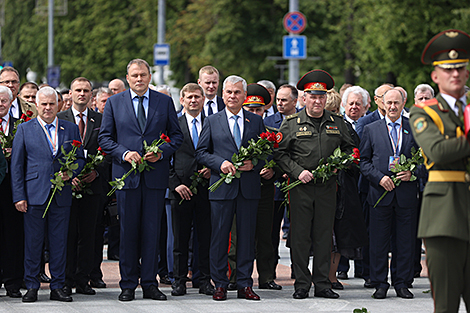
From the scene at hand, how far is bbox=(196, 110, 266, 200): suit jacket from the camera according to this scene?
857 centimetres

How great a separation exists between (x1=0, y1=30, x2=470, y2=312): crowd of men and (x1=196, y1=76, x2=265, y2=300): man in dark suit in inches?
0.5

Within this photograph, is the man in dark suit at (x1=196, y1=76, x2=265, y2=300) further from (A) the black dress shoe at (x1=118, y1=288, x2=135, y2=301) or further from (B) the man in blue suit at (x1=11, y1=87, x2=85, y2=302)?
(B) the man in blue suit at (x1=11, y1=87, x2=85, y2=302)

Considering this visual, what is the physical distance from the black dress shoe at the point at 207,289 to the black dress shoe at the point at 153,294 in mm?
555

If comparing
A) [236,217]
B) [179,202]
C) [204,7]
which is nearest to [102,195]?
[179,202]

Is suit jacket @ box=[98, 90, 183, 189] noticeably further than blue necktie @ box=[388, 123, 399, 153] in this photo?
No

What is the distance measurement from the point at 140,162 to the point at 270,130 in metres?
1.75

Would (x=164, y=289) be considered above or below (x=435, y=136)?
below

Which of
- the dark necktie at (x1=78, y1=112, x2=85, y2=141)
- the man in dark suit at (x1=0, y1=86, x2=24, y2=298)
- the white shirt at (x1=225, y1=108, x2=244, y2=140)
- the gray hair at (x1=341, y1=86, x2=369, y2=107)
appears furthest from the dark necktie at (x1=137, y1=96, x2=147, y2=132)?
the gray hair at (x1=341, y1=86, x2=369, y2=107)

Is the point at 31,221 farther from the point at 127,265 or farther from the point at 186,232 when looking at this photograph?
the point at 186,232

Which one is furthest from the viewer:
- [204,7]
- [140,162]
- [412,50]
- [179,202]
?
[204,7]

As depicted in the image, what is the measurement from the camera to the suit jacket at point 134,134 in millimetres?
8461

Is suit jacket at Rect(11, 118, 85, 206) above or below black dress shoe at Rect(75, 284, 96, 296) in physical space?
above

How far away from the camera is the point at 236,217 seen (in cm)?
871

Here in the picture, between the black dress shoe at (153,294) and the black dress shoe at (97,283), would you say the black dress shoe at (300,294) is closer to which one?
the black dress shoe at (153,294)
